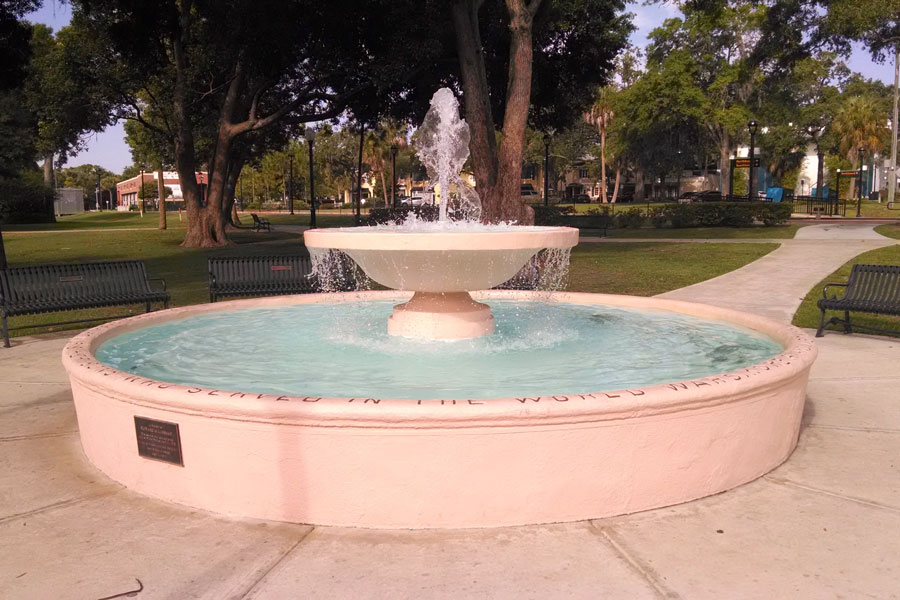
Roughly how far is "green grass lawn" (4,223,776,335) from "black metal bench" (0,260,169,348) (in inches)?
23.4

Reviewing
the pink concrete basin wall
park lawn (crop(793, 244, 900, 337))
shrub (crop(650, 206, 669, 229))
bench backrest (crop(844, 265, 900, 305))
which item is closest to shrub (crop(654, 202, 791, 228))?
shrub (crop(650, 206, 669, 229))

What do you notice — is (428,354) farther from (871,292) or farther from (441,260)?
(871,292)

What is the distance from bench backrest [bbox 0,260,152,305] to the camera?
8.96 metres

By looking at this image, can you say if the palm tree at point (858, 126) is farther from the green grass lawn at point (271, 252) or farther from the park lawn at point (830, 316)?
the park lawn at point (830, 316)

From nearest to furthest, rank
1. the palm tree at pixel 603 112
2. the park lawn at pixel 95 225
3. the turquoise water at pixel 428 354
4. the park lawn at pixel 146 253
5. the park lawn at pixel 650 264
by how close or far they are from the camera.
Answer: the turquoise water at pixel 428 354
the park lawn at pixel 146 253
the park lawn at pixel 650 264
the park lawn at pixel 95 225
the palm tree at pixel 603 112

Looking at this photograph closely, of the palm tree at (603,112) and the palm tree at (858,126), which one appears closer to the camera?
the palm tree at (858,126)

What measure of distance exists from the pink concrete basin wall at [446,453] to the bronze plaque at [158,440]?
0.04 m

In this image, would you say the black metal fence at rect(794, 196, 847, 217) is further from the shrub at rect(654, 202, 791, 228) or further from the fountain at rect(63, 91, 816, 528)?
the fountain at rect(63, 91, 816, 528)

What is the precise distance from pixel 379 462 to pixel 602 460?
1177 mm

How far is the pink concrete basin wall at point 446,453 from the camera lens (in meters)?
3.60

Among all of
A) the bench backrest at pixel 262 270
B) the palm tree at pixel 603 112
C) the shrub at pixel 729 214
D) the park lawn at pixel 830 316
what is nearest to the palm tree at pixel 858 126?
the palm tree at pixel 603 112

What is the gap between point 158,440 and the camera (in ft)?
13.2

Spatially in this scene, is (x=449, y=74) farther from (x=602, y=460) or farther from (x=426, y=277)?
(x=602, y=460)

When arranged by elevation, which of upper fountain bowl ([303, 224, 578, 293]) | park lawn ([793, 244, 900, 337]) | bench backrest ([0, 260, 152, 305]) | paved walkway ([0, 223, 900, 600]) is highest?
upper fountain bowl ([303, 224, 578, 293])
